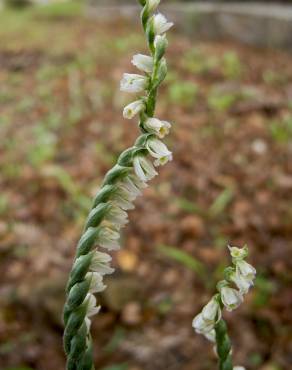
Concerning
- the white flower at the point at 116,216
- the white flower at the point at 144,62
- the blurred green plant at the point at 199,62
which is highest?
the white flower at the point at 144,62

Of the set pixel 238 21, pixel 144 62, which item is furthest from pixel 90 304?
pixel 238 21

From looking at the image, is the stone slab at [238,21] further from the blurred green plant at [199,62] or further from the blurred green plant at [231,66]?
the blurred green plant at [199,62]

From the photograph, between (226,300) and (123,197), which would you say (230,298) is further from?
(123,197)

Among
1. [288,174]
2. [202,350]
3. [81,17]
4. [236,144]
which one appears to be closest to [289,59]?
[236,144]

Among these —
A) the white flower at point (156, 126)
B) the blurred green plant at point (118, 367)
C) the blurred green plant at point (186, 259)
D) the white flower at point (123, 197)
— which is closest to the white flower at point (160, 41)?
the white flower at point (156, 126)

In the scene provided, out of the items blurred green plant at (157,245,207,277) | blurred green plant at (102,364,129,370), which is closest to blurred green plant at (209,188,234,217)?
blurred green plant at (157,245,207,277)

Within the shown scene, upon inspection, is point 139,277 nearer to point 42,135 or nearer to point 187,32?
point 42,135

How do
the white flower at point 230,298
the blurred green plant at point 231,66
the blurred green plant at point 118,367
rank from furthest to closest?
→ 1. the blurred green plant at point 231,66
2. the blurred green plant at point 118,367
3. the white flower at point 230,298
